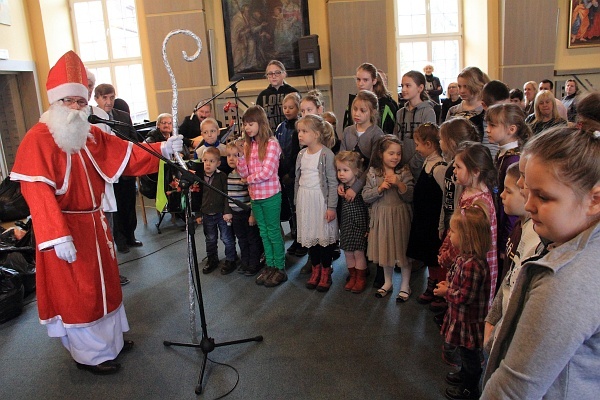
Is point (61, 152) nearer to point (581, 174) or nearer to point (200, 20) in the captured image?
point (581, 174)

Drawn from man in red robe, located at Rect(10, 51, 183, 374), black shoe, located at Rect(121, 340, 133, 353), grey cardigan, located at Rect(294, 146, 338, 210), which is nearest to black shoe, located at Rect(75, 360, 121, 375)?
man in red robe, located at Rect(10, 51, 183, 374)

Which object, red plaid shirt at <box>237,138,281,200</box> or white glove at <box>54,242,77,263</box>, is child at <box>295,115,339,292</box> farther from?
white glove at <box>54,242,77,263</box>

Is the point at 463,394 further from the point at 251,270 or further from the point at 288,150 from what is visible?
the point at 288,150

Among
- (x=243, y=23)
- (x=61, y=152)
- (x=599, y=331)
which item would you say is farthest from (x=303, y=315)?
(x=243, y=23)

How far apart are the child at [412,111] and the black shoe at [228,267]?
68.2 inches

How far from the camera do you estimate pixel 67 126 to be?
259 centimetres

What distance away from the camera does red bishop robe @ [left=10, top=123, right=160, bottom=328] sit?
2.47 m

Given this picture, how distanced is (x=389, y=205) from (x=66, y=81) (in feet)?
6.95

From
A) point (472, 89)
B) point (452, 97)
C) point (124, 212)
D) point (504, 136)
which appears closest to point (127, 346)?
point (124, 212)

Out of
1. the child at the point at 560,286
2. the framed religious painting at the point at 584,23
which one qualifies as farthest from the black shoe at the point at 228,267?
the framed religious painting at the point at 584,23

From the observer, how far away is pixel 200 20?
7.56 metres

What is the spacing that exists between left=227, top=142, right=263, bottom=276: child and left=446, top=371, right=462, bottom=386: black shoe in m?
2.04

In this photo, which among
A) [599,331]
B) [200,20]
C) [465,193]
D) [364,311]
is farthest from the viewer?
[200,20]

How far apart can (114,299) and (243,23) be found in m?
5.86
